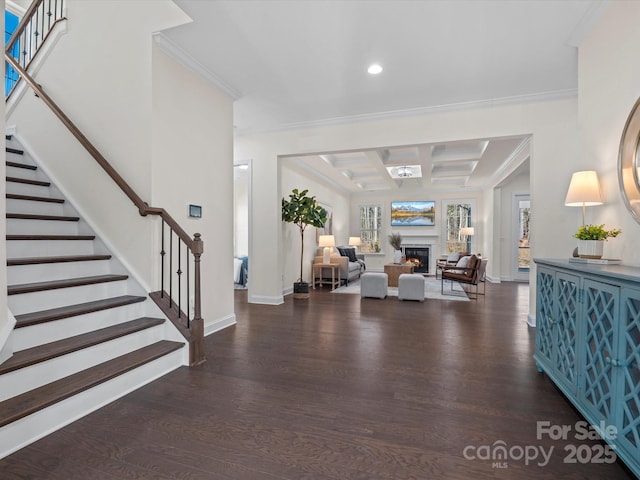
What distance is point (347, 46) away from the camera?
321cm

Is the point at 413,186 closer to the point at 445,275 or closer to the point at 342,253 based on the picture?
the point at 342,253

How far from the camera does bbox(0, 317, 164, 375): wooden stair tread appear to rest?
1.94m

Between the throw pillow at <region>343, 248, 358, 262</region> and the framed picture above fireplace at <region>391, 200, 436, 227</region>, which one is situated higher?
the framed picture above fireplace at <region>391, 200, 436, 227</region>

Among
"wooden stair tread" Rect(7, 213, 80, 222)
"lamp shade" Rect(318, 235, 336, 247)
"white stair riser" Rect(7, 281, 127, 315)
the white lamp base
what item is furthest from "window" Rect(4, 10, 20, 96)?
the white lamp base

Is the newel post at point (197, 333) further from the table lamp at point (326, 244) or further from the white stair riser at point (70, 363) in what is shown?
the table lamp at point (326, 244)

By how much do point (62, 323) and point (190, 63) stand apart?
279 centimetres

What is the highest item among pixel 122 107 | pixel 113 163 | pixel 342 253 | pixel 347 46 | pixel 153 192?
pixel 347 46

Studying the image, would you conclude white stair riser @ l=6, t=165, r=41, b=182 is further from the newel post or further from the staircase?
the newel post

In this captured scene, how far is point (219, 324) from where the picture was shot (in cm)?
389

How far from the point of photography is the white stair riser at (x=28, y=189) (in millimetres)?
3249

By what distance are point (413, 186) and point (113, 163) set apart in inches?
353

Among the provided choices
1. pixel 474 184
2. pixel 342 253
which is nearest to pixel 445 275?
pixel 342 253

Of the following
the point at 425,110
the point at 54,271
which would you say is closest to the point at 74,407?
the point at 54,271

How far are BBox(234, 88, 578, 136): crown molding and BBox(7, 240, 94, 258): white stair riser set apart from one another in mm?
3156
